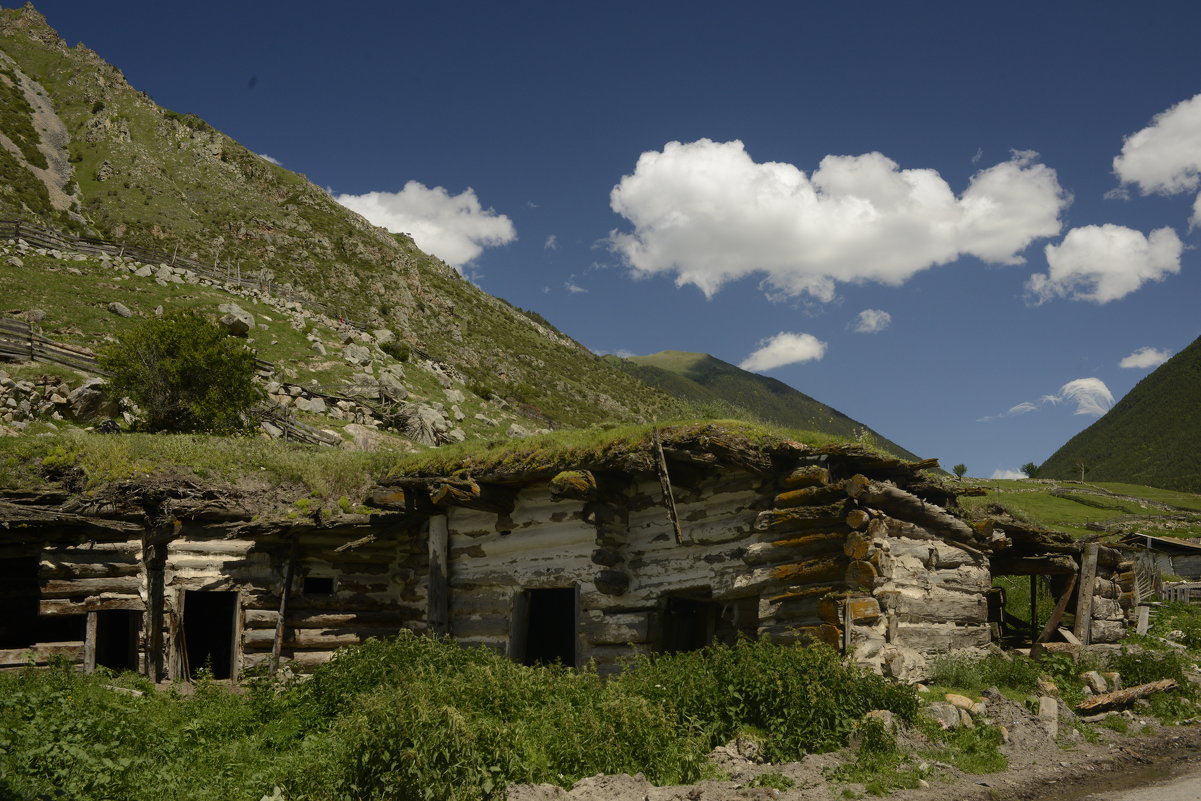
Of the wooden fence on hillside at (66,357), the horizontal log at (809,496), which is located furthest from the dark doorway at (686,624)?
the wooden fence on hillside at (66,357)

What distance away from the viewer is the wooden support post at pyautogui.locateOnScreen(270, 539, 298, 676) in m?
13.3

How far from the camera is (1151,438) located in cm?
9025

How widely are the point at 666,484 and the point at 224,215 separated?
7005cm

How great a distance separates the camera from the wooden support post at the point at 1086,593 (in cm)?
1353

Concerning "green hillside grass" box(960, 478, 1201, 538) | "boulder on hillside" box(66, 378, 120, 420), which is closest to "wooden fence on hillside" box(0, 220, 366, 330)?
"boulder on hillside" box(66, 378, 120, 420)

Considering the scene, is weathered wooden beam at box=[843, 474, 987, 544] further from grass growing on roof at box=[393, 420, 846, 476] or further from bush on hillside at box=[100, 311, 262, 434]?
bush on hillside at box=[100, 311, 262, 434]

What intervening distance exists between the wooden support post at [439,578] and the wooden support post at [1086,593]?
1146 centimetres

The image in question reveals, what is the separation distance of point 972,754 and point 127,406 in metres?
26.2

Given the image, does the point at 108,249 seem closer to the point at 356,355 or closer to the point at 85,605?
the point at 356,355

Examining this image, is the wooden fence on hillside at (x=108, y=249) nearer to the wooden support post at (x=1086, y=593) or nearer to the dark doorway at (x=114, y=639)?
the dark doorway at (x=114, y=639)

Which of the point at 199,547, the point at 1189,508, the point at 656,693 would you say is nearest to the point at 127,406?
the point at 199,547

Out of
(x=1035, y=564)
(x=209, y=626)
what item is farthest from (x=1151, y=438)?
(x=209, y=626)

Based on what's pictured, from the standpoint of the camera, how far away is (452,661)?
10.4 meters

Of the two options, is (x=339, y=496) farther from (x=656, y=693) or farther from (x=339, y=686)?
(x=656, y=693)
